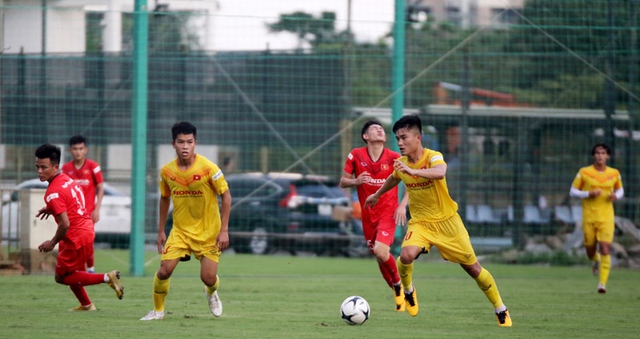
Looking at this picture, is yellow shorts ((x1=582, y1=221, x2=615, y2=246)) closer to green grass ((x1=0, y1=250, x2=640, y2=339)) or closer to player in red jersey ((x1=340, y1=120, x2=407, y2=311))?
green grass ((x1=0, y1=250, x2=640, y2=339))

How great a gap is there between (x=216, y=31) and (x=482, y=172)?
5.61m

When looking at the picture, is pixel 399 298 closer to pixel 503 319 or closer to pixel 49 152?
pixel 503 319

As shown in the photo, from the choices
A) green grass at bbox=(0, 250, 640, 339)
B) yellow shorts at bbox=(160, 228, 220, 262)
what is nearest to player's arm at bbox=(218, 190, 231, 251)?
yellow shorts at bbox=(160, 228, 220, 262)

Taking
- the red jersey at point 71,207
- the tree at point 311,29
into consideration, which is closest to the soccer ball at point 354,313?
the red jersey at point 71,207

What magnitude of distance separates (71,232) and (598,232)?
26.2 feet

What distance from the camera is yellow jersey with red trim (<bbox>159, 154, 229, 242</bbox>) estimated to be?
9.55 metres

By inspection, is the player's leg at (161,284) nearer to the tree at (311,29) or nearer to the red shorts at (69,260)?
the red shorts at (69,260)

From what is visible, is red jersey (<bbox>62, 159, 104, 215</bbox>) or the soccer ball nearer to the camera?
the soccer ball

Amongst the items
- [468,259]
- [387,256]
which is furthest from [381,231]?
[468,259]

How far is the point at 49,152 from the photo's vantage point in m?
9.77

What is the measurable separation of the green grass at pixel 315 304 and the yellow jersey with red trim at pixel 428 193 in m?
1.07

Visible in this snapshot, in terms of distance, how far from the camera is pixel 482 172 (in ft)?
60.6

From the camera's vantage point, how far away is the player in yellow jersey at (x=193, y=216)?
952cm

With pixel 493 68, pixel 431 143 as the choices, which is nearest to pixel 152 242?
pixel 431 143
